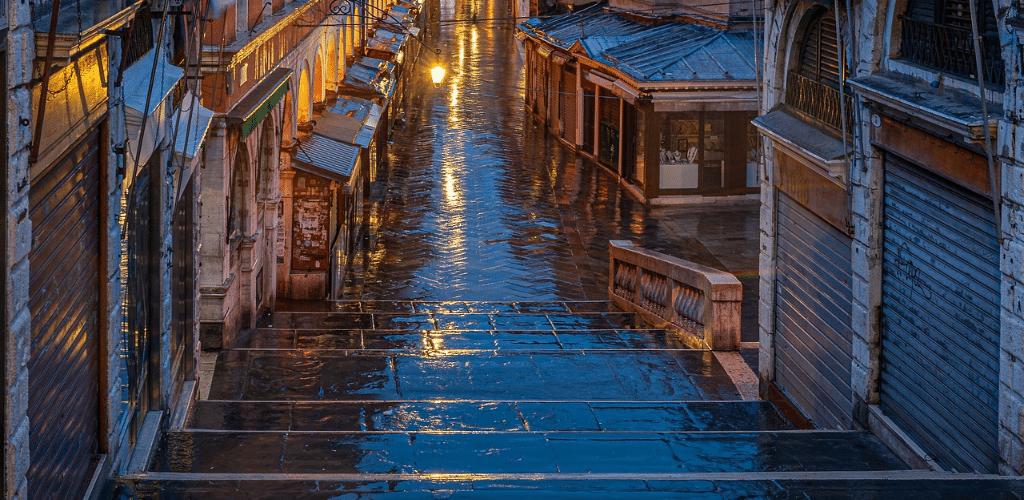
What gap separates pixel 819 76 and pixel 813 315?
7.22ft

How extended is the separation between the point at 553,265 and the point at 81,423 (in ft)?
54.3

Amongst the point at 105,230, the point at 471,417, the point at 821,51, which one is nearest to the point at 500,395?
the point at 471,417

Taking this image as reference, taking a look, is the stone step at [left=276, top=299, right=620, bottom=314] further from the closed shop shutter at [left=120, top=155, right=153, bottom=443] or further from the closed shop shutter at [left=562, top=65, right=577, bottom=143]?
the closed shop shutter at [left=562, top=65, right=577, bottom=143]

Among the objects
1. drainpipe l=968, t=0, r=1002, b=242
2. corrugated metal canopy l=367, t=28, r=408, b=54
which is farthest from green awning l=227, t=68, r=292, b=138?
corrugated metal canopy l=367, t=28, r=408, b=54

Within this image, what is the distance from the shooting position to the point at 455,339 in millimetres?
15820

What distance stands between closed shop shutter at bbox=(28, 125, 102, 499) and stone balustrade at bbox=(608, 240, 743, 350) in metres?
9.11

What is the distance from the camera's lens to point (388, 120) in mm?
37000

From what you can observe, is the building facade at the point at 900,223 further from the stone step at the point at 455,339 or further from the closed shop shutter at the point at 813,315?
the stone step at the point at 455,339

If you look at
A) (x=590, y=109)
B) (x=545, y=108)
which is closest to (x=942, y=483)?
(x=590, y=109)

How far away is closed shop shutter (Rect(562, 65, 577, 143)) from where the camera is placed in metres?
37.1

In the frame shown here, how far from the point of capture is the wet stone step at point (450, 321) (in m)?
17.1

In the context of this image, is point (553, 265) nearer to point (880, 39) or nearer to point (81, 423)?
point (880, 39)

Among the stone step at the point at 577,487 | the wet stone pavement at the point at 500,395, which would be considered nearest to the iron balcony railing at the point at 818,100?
the wet stone pavement at the point at 500,395

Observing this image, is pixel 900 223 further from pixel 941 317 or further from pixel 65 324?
pixel 65 324
